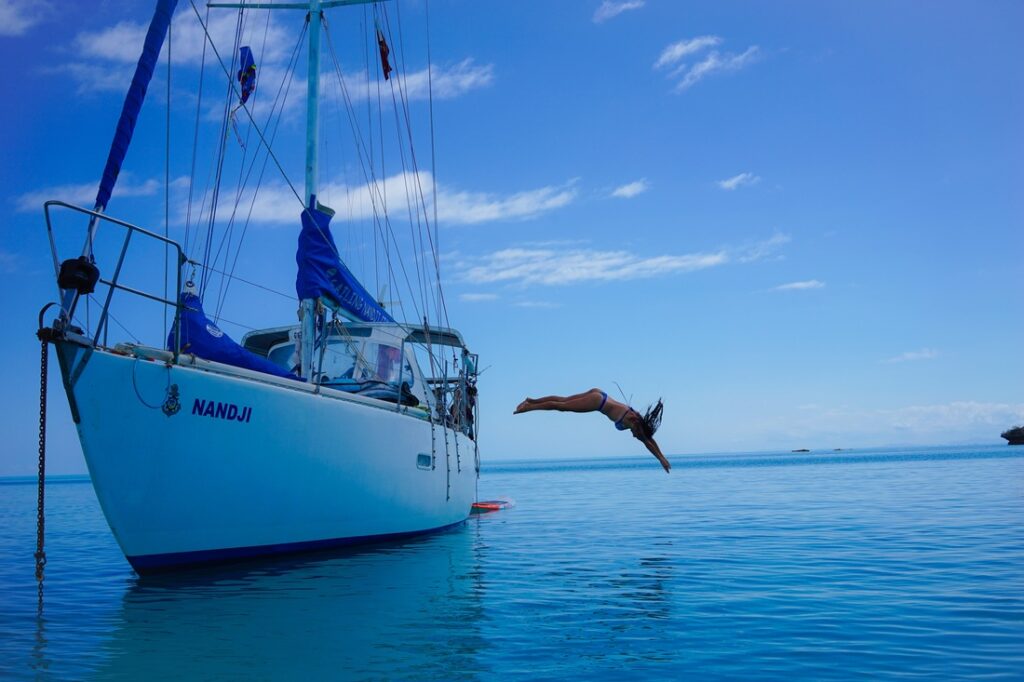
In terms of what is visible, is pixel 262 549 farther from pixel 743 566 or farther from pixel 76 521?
pixel 76 521

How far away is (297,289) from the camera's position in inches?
543

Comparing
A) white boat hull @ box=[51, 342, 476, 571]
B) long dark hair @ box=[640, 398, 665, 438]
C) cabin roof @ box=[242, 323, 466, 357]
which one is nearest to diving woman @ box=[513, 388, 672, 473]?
long dark hair @ box=[640, 398, 665, 438]

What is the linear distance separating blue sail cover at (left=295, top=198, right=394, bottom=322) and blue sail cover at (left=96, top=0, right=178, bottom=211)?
438 cm

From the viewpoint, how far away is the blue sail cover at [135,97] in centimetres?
920

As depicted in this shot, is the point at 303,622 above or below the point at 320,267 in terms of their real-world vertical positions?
below

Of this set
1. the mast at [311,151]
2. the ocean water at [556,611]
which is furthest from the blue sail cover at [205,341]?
the ocean water at [556,611]

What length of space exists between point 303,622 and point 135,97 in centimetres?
681

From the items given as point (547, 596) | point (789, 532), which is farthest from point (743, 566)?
point (789, 532)

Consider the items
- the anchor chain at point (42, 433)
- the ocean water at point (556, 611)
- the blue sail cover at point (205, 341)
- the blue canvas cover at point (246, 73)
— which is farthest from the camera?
the blue canvas cover at point (246, 73)

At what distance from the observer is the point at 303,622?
311 inches

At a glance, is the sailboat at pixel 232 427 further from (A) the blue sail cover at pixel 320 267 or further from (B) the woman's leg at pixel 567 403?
(B) the woman's leg at pixel 567 403

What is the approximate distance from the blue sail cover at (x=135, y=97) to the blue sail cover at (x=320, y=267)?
4383mm

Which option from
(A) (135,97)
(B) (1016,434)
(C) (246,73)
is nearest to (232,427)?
(A) (135,97)

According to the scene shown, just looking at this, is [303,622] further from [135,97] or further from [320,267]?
[320,267]
